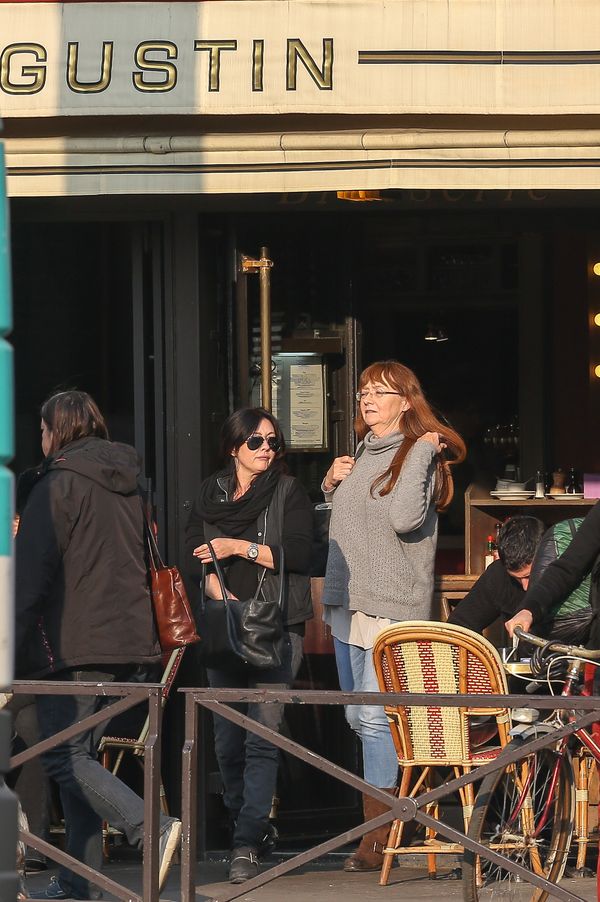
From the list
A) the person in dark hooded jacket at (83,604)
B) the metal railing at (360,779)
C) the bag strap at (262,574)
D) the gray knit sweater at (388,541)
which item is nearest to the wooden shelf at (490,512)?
the gray knit sweater at (388,541)

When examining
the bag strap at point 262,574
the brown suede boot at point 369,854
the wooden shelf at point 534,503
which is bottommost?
the brown suede boot at point 369,854

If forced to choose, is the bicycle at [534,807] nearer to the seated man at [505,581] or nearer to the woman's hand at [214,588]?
the seated man at [505,581]

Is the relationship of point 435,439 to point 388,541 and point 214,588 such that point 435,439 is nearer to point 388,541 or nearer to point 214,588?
point 388,541

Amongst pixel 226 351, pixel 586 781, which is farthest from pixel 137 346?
pixel 586 781

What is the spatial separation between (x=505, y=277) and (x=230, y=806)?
4.00 m

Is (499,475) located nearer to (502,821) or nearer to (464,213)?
(464,213)

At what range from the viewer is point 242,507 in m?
6.47

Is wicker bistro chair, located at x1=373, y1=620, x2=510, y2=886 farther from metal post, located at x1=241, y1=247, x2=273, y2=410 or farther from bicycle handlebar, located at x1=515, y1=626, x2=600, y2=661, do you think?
metal post, located at x1=241, y1=247, x2=273, y2=410

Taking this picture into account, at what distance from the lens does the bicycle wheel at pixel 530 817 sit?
17.6ft

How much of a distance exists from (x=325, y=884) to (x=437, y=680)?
1082 mm

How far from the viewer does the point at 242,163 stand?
6699mm

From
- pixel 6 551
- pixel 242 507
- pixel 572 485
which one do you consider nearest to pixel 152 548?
pixel 242 507

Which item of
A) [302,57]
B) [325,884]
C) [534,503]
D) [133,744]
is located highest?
[302,57]

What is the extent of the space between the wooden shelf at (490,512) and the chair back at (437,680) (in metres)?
1.81
